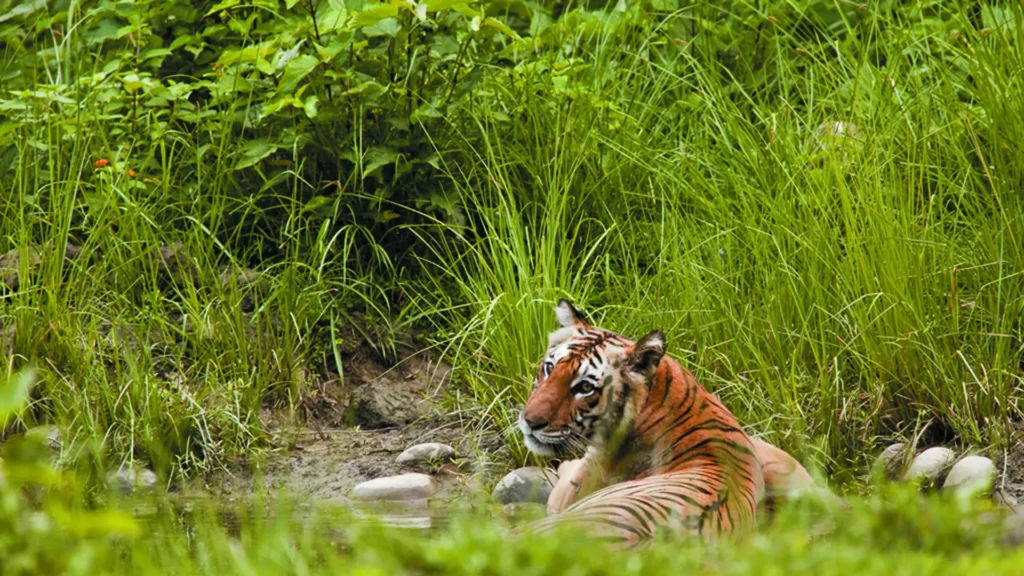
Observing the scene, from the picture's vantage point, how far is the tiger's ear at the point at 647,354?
420 centimetres

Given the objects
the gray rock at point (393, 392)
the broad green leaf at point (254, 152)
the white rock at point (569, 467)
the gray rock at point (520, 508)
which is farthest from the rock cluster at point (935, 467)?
the broad green leaf at point (254, 152)

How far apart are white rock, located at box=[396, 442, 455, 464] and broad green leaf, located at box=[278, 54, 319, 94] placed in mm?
1992

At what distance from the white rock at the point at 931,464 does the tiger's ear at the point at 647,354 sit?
1.28 meters

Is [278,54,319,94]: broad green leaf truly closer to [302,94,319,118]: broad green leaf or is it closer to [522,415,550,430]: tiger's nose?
[302,94,319,118]: broad green leaf

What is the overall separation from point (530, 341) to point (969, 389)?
1.92m

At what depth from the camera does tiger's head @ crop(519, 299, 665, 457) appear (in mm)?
4195

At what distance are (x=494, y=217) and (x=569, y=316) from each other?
2.17 m

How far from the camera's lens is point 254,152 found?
6.53m

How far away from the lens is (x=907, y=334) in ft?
17.0

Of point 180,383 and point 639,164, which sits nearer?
point 180,383

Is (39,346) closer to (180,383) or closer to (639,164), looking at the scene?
(180,383)

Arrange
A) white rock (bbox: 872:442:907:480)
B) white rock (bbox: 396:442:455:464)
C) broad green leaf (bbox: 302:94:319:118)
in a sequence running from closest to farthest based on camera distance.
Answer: white rock (bbox: 872:442:907:480) < white rock (bbox: 396:442:455:464) < broad green leaf (bbox: 302:94:319:118)

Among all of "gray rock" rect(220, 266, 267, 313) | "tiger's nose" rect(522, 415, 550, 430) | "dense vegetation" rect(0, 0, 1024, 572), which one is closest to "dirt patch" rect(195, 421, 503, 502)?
"dense vegetation" rect(0, 0, 1024, 572)

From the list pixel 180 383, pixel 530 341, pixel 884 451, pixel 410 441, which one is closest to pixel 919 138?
pixel 884 451
